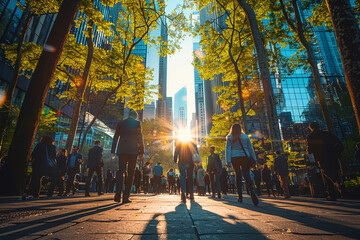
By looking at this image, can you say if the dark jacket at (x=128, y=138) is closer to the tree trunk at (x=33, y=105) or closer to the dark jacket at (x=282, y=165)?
the tree trunk at (x=33, y=105)

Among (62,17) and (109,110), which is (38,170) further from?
(109,110)

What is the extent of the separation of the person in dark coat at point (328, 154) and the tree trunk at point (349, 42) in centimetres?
350

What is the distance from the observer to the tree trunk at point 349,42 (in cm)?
266

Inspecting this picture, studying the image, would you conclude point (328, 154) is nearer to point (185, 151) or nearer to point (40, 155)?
point (185, 151)

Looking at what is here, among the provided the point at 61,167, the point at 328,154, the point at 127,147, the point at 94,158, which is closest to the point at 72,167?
the point at 61,167

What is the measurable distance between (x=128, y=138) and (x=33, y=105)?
238 centimetres

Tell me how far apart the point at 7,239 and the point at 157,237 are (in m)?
1.10

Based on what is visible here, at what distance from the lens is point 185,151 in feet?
19.3

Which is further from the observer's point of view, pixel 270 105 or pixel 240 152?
pixel 270 105

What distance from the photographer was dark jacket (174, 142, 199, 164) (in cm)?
585

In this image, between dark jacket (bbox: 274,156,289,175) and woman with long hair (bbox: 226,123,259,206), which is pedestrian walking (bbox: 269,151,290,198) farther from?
woman with long hair (bbox: 226,123,259,206)

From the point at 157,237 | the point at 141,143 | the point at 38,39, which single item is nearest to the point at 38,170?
the point at 141,143

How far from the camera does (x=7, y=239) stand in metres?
1.43

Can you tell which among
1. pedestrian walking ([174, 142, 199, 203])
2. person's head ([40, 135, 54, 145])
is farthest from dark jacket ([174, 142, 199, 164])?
person's head ([40, 135, 54, 145])
